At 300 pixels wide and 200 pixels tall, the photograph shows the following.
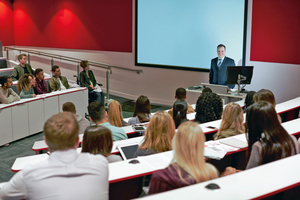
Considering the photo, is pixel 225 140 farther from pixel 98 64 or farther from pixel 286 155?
pixel 98 64

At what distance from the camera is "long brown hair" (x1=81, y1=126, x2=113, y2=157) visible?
247 centimetres

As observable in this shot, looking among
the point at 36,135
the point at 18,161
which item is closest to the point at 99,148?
the point at 18,161

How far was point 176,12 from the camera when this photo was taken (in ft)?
26.2

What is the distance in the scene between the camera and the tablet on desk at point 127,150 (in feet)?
9.63

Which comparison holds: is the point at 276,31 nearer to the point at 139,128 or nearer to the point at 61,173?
the point at 139,128

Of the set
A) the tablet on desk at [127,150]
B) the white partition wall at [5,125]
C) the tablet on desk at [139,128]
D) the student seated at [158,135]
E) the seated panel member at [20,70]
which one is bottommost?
the white partition wall at [5,125]

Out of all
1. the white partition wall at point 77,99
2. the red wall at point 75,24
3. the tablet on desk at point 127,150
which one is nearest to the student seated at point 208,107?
the tablet on desk at point 127,150

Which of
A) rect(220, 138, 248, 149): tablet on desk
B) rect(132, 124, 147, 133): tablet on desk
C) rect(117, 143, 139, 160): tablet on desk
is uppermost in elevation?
rect(220, 138, 248, 149): tablet on desk

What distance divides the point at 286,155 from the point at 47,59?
973cm

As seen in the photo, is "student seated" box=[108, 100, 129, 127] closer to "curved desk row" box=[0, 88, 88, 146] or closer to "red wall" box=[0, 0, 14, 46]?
"curved desk row" box=[0, 88, 88, 146]

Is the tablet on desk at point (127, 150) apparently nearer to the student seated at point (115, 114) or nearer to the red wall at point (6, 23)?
the student seated at point (115, 114)

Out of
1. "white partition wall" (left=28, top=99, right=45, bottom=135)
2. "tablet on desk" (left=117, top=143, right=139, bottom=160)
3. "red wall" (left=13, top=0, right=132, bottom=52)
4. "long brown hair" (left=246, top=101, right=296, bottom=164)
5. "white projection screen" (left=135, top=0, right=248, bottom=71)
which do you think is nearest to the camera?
"long brown hair" (left=246, top=101, right=296, bottom=164)

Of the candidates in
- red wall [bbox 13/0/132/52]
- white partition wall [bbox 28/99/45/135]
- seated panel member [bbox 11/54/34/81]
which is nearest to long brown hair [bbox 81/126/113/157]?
white partition wall [bbox 28/99/45/135]

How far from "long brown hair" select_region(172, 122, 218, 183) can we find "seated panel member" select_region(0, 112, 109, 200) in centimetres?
44
